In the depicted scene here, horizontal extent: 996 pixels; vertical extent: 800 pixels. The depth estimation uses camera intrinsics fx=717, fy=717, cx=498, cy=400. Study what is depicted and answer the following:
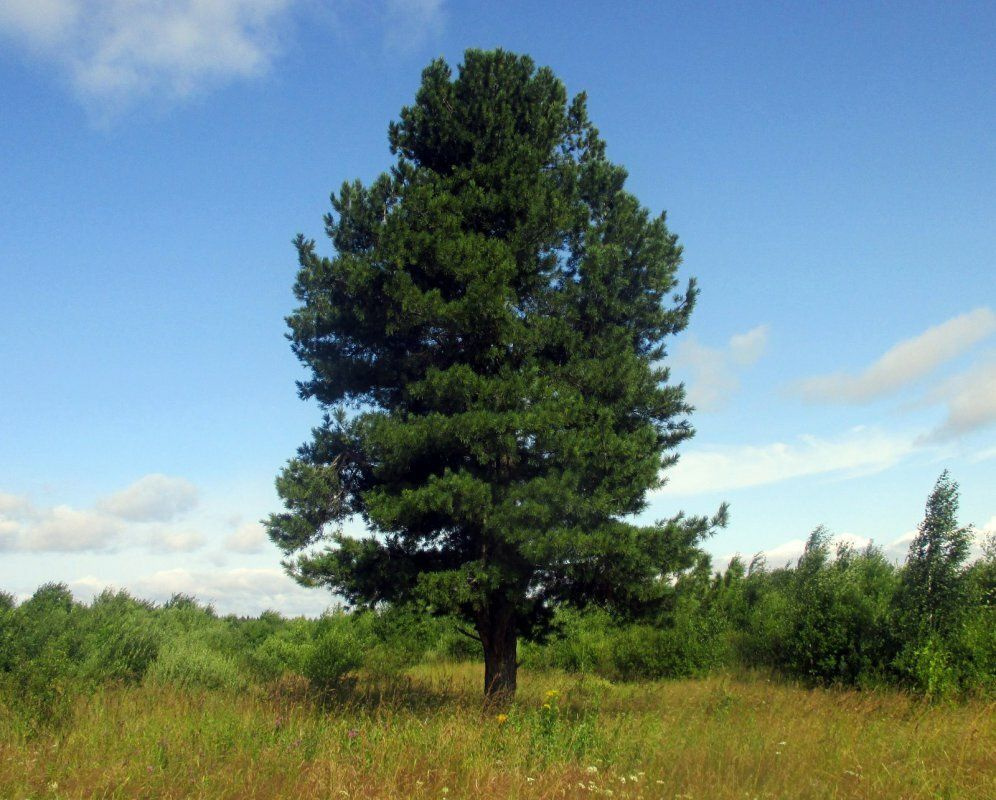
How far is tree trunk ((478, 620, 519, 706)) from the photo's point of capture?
1261 cm

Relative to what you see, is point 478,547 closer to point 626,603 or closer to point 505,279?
point 626,603

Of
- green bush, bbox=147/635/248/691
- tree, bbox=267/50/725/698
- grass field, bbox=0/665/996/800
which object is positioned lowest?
grass field, bbox=0/665/996/800

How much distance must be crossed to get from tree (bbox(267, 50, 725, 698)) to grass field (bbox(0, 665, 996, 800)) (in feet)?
7.44

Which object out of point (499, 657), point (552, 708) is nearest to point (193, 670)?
point (499, 657)

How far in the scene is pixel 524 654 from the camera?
982 inches

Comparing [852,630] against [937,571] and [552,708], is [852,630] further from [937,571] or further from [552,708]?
[552,708]

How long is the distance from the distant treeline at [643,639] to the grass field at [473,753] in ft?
5.54

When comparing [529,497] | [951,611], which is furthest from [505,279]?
[951,611]

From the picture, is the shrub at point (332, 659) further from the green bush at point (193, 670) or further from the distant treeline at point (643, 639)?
the green bush at point (193, 670)

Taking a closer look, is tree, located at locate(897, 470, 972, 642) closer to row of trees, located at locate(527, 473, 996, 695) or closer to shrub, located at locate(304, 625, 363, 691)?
row of trees, located at locate(527, 473, 996, 695)

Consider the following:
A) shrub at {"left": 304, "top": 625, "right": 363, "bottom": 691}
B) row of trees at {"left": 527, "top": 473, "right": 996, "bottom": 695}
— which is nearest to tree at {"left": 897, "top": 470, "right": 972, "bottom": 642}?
row of trees at {"left": 527, "top": 473, "right": 996, "bottom": 695}

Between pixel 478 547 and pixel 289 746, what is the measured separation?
4.77 m

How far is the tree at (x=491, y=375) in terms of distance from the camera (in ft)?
36.7

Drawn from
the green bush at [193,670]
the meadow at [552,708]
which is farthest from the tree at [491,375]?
the green bush at [193,670]
